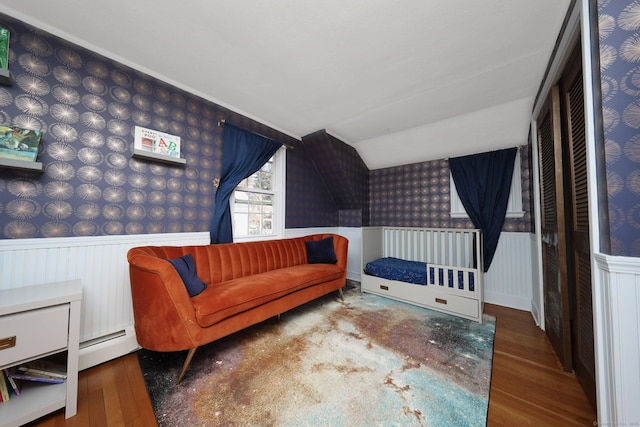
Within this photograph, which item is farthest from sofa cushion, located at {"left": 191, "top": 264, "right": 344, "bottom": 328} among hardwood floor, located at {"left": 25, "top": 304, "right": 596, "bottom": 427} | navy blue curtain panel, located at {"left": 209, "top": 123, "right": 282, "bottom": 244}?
navy blue curtain panel, located at {"left": 209, "top": 123, "right": 282, "bottom": 244}

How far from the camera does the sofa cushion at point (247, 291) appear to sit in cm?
157

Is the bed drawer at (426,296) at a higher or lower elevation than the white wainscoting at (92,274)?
lower

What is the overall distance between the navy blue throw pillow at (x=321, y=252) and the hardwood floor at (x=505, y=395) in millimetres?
1816

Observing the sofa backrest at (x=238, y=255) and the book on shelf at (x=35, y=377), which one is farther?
the sofa backrest at (x=238, y=255)

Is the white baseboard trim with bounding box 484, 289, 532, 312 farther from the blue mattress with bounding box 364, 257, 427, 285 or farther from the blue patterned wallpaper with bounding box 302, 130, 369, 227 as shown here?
the blue patterned wallpaper with bounding box 302, 130, 369, 227

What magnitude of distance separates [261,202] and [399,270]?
210 cm

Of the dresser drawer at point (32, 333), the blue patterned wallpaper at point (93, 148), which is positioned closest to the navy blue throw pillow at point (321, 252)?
the blue patterned wallpaper at point (93, 148)

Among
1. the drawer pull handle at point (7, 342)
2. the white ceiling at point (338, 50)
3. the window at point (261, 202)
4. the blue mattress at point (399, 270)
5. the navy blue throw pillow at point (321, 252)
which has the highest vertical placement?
the white ceiling at point (338, 50)

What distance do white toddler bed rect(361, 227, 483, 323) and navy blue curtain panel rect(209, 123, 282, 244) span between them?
185 cm

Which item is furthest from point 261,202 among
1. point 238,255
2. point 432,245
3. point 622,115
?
point 622,115

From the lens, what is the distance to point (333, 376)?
4.88ft

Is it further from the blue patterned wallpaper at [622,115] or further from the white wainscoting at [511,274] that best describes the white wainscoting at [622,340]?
the white wainscoting at [511,274]

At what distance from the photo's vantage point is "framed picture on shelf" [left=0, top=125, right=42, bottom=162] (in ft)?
Result: 4.49

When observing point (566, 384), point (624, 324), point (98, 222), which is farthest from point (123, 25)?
point (566, 384)
